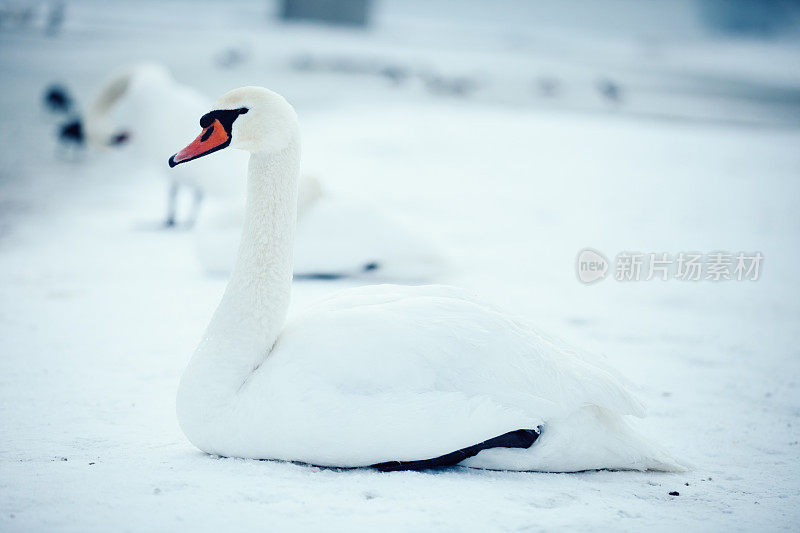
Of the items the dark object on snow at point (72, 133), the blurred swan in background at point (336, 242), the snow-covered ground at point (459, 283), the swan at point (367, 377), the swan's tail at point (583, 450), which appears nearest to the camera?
the snow-covered ground at point (459, 283)

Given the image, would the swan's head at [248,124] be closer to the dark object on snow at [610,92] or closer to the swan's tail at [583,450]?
the swan's tail at [583,450]

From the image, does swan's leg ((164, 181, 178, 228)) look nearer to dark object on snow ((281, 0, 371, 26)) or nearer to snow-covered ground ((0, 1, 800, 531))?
snow-covered ground ((0, 1, 800, 531))

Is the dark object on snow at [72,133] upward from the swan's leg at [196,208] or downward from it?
upward

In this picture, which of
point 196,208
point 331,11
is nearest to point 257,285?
point 196,208

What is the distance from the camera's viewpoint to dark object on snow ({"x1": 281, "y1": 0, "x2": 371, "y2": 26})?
5369 cm

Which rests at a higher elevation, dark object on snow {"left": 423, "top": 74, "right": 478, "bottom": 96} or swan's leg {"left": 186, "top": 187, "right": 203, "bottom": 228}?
dark object on snow {"left": 423, "top": 74, "right": 478, "bottom": 96}

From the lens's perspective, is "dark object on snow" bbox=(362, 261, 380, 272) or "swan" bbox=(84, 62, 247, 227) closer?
"dark object on snow" bbox=(362, 261, 380, 272)

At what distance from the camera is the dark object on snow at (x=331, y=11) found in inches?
2114

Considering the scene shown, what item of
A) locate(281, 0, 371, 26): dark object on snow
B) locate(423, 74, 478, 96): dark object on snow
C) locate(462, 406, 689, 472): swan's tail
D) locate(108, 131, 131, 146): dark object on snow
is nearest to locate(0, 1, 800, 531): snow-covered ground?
locate(462, 406, 689, 472): swan's tail

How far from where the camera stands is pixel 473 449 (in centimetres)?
269

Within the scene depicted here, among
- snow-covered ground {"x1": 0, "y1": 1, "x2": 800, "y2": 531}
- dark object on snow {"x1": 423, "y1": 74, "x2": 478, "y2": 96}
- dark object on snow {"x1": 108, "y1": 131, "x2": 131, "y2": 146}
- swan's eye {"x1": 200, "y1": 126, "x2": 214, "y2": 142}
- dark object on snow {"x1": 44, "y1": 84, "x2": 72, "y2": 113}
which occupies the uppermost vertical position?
dark object on snow {"x1": 423, "y1": 74, "x2": 478, "y2": 96}

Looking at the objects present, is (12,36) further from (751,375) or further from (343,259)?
(751,375)

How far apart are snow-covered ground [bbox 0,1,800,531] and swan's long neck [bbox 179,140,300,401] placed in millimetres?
318

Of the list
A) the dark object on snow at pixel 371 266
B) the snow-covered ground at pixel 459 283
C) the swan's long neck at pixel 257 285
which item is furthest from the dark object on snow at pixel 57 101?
the swan's long neck at pixel 257 285
